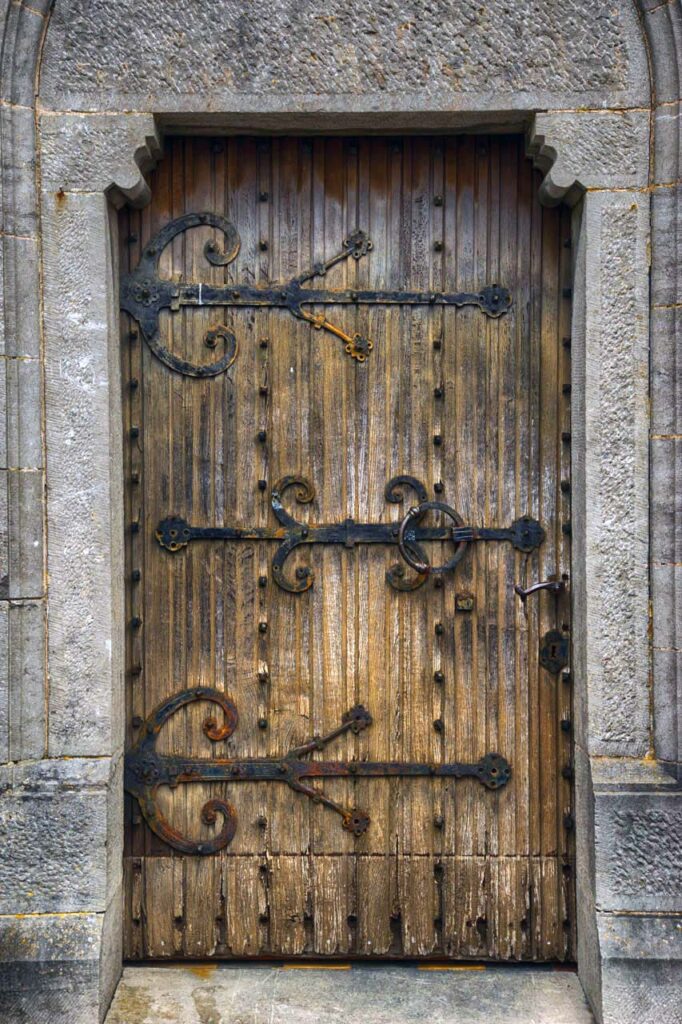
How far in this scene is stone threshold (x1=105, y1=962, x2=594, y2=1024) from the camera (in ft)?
8.81

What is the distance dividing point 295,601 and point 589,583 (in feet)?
2.97

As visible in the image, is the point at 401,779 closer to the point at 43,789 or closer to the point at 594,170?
the point at 43,789

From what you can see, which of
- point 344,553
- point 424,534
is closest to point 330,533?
point 344,553

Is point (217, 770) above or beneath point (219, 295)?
beneath

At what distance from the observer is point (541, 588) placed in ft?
9.53

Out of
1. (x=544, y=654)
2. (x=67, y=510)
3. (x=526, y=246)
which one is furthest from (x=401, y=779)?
(x=526, y=246)

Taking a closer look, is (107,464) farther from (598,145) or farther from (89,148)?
(598,145)

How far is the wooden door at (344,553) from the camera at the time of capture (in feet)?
9.70

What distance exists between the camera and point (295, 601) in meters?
2.96

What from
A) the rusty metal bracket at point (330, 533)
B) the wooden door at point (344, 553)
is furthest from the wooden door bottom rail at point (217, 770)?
the rusty metal bracket at point (330, 533)

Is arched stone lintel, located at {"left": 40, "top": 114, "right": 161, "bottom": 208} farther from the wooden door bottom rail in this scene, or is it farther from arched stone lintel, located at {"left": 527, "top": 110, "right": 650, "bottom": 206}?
the wooden door bottom rail

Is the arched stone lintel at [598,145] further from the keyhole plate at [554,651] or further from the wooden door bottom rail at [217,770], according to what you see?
the wooden door bottom rail at [217,770]

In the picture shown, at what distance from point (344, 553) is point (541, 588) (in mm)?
624

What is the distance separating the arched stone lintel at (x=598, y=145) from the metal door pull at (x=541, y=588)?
1.19m
